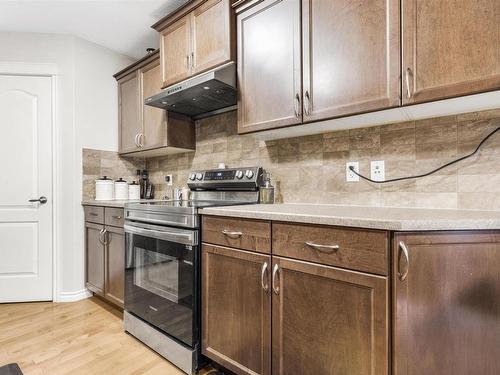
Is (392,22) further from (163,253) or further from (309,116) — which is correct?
(163,253)

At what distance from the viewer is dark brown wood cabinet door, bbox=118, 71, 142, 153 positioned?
2.74m

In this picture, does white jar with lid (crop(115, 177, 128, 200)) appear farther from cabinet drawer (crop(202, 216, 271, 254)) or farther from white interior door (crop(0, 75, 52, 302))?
cabinet drawer (crop(202, 216, 271, 254))

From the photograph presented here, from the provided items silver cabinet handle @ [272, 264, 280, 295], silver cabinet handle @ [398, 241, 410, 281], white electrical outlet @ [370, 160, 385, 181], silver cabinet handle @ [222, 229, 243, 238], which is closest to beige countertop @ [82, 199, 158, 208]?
silver cabinet handle @ [222, 229, 243, 238]

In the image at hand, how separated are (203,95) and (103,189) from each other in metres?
1.44

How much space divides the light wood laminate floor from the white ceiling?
2437mm

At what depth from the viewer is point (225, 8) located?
70.2 inches

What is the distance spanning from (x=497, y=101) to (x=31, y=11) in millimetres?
3179

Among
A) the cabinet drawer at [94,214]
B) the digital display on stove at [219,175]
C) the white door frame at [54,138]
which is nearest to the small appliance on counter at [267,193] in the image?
the digital display on stove at [219,175]

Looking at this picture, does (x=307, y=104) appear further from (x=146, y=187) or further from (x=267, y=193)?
(x=146, y=187)

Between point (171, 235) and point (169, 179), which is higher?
point (169, 179)

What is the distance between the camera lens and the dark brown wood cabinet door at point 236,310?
1.32 m

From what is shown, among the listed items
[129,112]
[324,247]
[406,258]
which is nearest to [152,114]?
[129,112]

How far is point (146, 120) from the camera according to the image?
2.66 meters

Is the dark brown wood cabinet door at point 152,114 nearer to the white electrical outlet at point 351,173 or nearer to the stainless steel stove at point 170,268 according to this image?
the stainless steel stove at point 170,268
